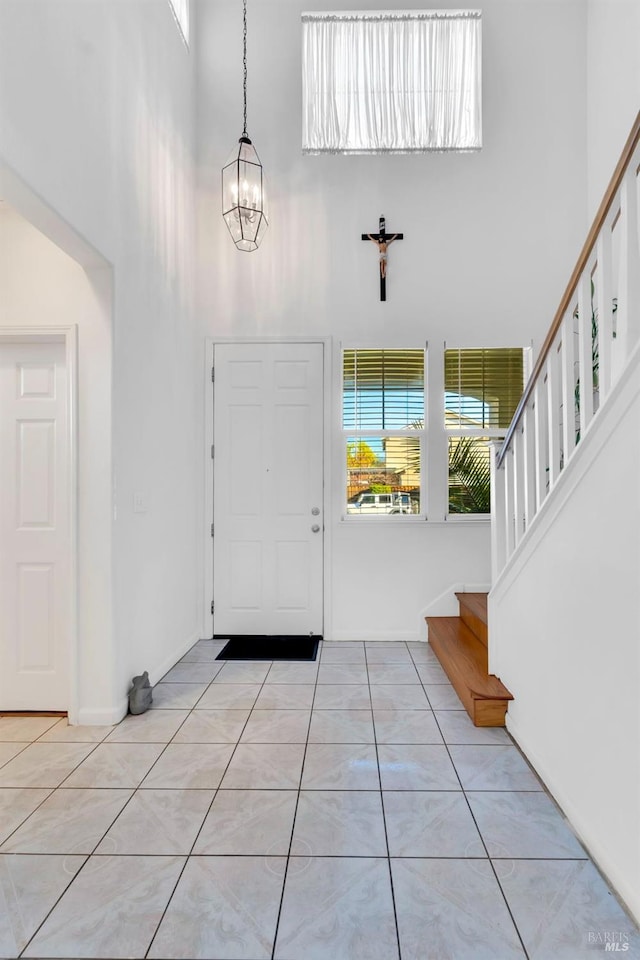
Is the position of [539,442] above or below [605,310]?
below

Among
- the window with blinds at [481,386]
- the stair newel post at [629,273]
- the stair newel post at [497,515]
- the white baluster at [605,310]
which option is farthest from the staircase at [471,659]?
the stair newel post at [629,273]

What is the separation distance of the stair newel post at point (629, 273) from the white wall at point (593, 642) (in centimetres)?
12

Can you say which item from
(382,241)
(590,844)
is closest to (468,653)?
(590,844)

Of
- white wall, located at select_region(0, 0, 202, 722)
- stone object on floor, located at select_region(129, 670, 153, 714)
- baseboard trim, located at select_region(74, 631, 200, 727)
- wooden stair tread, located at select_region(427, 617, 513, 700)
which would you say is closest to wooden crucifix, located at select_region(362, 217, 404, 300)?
white wall, located at select_region(0, 0, 202, 722)

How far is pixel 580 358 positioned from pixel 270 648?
9.26 feet

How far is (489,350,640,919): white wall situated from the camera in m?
1.50

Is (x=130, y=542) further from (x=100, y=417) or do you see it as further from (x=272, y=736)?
(x=272, y=736)

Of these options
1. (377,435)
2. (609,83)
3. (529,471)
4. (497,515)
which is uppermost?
(609,83)

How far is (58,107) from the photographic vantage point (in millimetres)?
2039

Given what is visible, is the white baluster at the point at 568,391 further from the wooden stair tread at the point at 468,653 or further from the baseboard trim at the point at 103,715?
the baseboard trim at the point at 103,715

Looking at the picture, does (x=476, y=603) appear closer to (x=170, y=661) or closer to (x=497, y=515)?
(x=497, y=515)

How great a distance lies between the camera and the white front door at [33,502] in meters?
2.65

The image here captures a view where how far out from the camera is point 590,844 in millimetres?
1677

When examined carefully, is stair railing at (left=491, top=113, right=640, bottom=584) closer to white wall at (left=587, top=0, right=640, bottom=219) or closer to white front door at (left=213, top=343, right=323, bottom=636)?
white front door at (left=213, top=343, right=323, bottom=636)
